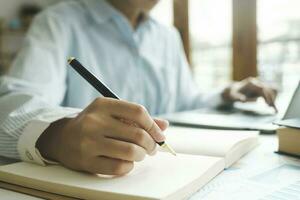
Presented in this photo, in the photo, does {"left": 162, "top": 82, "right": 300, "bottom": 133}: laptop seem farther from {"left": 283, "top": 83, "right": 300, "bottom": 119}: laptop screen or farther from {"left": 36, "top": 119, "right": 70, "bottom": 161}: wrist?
{"left": 36, "top": 119, "right": 70, "bottom": 161}: wrist

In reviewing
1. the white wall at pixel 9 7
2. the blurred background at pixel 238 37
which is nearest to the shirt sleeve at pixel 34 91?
the blurred background at pixel 238 37

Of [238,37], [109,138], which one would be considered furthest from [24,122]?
[238,37]

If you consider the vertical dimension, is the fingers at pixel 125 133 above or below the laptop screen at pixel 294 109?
above

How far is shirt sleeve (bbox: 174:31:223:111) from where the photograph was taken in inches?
48.7

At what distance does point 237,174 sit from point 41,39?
0.68m

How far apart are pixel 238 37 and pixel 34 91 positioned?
73.2 inches

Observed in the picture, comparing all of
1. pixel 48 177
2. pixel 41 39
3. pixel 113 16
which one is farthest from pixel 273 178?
pixel 113 16

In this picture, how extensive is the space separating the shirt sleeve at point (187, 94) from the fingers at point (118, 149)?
77 centimetres

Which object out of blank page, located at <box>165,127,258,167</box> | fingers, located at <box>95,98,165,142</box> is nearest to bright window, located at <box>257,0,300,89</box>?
blank page, located at <box>165,127,258,167</box>

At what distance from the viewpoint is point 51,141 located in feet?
1.60

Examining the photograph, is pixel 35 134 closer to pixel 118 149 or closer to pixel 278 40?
pixel 118 149

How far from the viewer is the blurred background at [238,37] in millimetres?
2260

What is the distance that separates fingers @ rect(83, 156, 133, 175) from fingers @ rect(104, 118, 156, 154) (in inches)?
1.0

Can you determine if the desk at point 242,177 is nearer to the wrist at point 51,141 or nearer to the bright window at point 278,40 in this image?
the wrist at point 51,141
